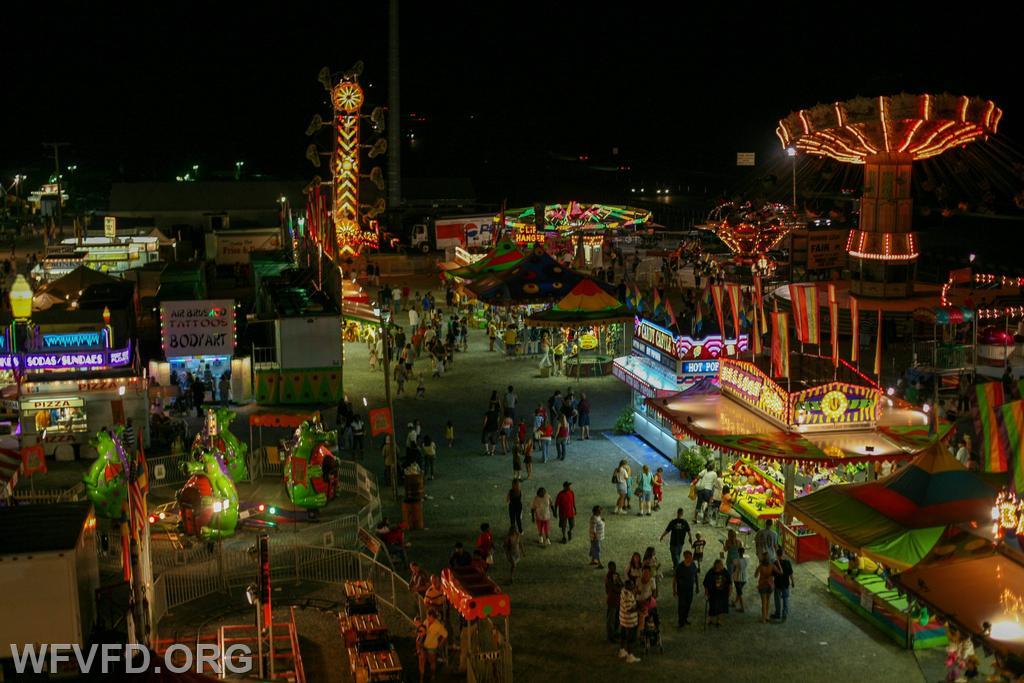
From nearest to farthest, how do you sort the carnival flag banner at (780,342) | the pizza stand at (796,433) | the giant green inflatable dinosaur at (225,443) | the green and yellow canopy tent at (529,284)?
the pizza stand at (796,433)
the carnival flag banner at (780,342)
the giant green inflatable dinosaur at (225,443)
the green and yellow canopy tent at (529,284)

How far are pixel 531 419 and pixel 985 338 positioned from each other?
1232 centimetres

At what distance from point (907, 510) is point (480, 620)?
5.60 m

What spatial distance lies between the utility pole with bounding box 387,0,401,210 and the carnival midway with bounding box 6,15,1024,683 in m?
22.7

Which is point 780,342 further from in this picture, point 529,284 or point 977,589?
point 529,284

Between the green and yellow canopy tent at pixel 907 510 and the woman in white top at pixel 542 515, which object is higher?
the green and yellow canopy tent at pixel 907 510

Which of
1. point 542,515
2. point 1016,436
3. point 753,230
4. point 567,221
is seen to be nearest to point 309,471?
point 542,515

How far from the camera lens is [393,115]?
6356 cm

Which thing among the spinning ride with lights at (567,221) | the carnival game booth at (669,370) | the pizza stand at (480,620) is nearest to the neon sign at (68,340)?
the carnival game booth at (669,370)

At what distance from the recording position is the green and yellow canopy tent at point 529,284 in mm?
36219

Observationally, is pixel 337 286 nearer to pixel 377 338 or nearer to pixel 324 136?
pixel 377 338

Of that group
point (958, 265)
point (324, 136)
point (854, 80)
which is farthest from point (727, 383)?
point (324, 136)

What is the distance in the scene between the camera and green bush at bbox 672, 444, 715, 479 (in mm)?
23381

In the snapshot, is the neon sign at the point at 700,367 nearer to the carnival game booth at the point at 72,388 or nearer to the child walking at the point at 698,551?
the child walking at the point at 698,551

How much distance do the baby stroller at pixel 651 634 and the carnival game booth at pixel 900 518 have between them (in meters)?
2.44
